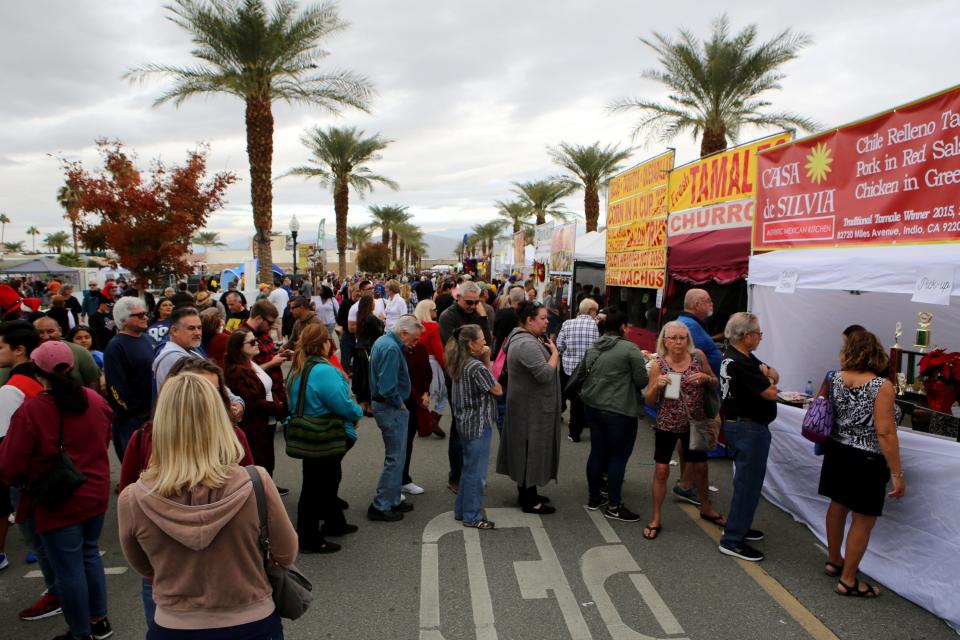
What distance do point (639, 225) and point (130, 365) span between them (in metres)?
8.43

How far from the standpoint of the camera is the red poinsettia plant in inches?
195

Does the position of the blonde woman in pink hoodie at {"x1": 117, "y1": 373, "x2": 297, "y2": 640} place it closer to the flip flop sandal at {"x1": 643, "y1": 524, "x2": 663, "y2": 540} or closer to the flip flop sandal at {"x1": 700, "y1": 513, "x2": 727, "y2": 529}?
the flip flop sandal at {"x1": 643, "y1": 524, "x2": 663, "y2": 540}

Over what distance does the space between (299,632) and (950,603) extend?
12.4 ft

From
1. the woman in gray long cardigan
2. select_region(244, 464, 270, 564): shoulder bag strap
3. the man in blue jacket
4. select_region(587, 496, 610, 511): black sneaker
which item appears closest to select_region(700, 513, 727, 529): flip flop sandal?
the man in blue jacket

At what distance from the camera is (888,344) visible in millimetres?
7246

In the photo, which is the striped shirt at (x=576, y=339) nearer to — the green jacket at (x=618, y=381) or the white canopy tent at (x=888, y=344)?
the white canopy tent at (x=888, y=344)

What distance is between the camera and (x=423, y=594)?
3.91 m

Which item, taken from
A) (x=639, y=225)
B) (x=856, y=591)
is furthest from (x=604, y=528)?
(x=639, y=225)

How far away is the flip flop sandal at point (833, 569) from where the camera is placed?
414 centimetres

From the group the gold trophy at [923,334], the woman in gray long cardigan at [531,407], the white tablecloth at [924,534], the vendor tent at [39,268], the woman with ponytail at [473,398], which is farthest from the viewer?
the vendor tent at [39,268]

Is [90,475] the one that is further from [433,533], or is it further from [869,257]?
[869,257]

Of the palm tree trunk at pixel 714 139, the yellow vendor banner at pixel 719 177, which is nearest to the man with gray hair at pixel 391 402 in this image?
the yellow vendor banner at pixel 719 177

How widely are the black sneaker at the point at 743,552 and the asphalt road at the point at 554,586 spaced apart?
0.06 metres

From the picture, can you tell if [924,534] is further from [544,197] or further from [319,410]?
[544,197]
